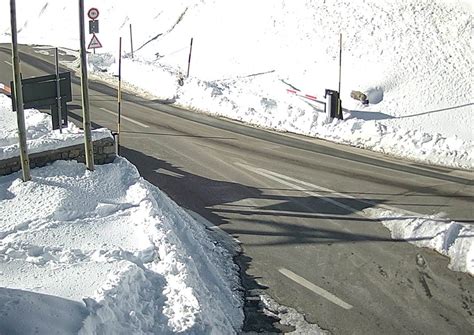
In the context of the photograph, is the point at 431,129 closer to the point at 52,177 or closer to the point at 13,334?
the point at 52,177

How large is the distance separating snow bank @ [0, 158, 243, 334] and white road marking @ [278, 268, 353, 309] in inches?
30.6

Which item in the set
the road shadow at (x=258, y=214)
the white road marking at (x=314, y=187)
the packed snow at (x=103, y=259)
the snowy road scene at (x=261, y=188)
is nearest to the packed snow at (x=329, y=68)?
the snowy road scene at (x=261, y=188)

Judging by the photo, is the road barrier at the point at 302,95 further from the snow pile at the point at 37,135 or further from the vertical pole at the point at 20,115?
the vertical pole at the point at 20,115

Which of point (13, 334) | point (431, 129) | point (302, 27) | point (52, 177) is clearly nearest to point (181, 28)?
point (302, 27)

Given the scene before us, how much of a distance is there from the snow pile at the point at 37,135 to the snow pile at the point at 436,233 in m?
5.21

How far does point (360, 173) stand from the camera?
13.4m

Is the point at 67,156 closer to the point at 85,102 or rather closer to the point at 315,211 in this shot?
the point at 85,102

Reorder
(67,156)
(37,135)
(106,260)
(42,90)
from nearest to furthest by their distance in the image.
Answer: (106,260) → (42,90) → (67,156) → (37,135)

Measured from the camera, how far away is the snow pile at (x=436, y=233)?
907cm

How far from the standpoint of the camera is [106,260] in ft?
25.2

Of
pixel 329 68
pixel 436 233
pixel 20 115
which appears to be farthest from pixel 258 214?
pixel 329 68

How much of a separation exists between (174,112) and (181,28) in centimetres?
1113

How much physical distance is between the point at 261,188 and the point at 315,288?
4.19m

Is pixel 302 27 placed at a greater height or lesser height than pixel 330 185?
greater
